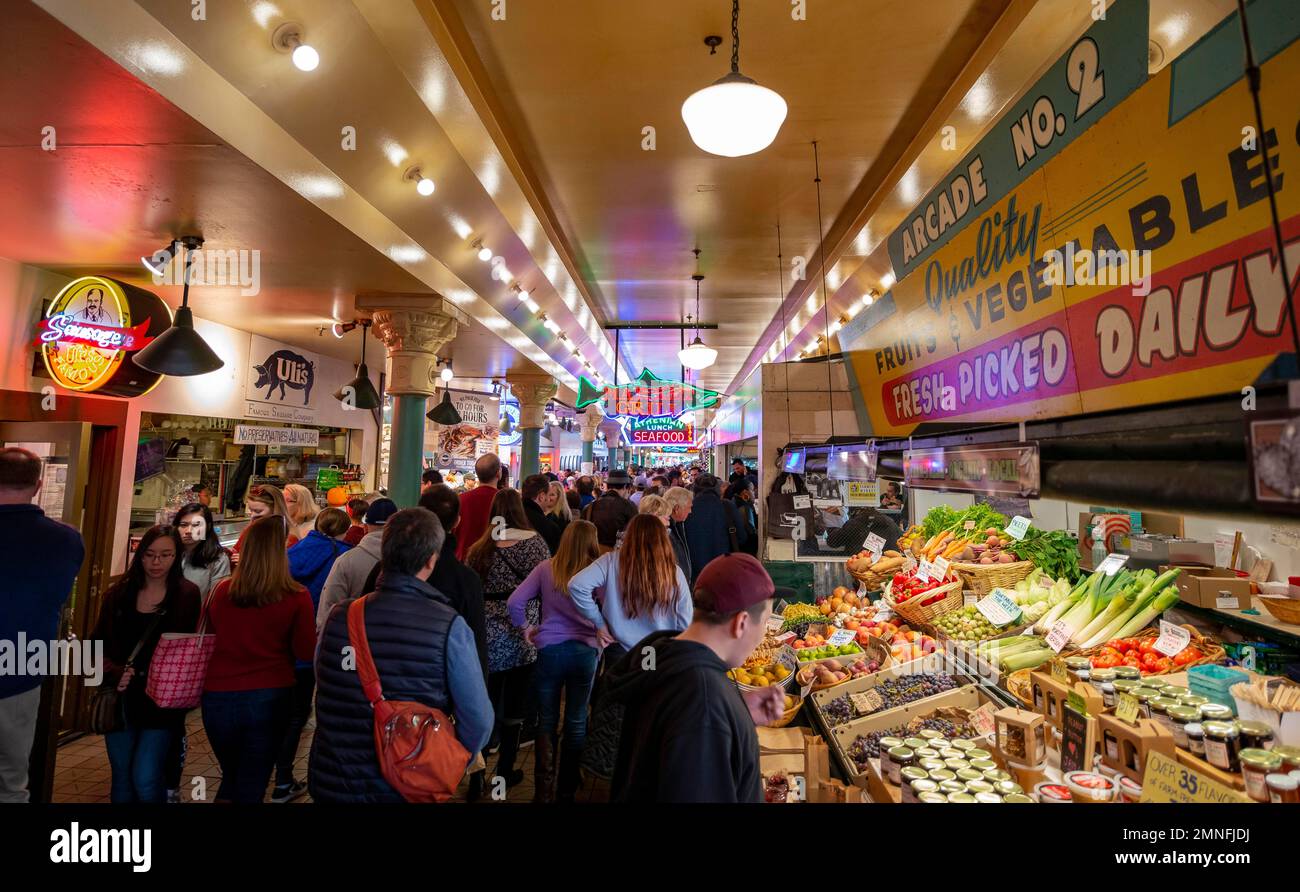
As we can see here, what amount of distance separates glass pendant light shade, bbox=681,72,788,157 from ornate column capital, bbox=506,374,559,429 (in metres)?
7.79

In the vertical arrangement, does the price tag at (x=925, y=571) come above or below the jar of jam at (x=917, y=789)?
above

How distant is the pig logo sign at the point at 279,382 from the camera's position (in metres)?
7.42

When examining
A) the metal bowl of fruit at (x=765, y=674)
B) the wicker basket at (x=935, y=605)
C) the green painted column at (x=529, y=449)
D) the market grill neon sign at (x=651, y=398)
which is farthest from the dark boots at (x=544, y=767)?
the green painted column at (x=529, y=449)

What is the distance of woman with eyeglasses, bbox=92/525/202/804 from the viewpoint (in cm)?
294

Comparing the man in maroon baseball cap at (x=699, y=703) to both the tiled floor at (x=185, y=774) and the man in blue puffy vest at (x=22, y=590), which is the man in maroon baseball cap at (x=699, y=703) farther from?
the man in blue puffy vest at (x=22, y=590)

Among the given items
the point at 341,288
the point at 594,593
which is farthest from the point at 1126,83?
the point at 341,288

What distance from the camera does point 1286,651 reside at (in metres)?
2.91

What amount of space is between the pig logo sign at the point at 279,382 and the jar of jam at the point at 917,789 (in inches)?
311

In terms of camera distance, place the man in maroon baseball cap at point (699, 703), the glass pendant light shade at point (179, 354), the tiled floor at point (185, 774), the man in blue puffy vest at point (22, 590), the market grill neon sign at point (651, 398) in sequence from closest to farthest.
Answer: the man in maroon baseball cap at point (699, 703), the man in blue puffy vest at point (22, 590), the tiled floor at point (185, 774), the glass pendant light shade at point (179, 354), the market grill neon sign at point (651, 398)

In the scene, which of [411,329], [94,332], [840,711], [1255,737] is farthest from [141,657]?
[1255,737]
